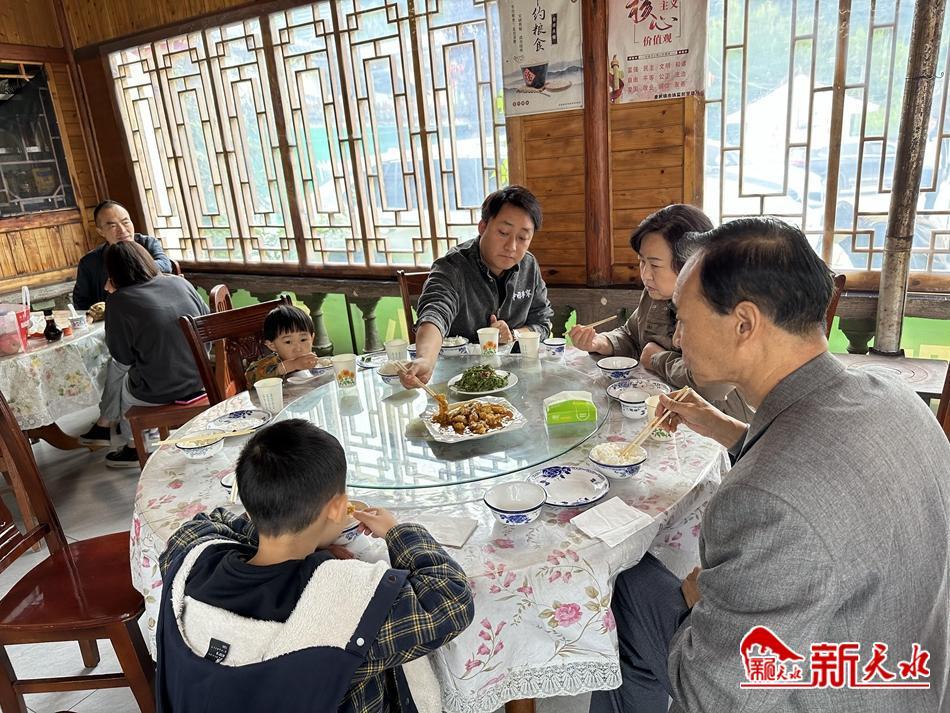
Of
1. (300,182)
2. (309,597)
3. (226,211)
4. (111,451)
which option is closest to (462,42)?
(300,182)

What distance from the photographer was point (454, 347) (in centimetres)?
257

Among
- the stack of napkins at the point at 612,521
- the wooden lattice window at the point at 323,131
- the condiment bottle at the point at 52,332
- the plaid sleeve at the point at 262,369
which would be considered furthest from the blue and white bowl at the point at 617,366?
the condiment bottle at the point at 52,332

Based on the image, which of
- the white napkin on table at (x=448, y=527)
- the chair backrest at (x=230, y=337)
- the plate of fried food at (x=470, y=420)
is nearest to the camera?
the white napkin on table at (x=448, y=527)

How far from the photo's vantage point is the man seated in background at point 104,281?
3.74 m

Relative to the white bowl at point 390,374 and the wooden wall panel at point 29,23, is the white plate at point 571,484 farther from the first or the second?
the wooden wall panel at point 29,23

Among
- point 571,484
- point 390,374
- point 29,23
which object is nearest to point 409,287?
point 390,374

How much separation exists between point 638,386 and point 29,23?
6.21 metres

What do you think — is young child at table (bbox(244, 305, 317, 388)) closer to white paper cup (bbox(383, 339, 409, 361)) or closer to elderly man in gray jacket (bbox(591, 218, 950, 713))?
white paper cup (bbox(383, 339, 409, 361))

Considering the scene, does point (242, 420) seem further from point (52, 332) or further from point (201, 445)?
point (52, 332)

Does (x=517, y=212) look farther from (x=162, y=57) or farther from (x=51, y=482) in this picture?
(x=162, y=57)

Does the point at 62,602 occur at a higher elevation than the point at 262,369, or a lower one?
lower

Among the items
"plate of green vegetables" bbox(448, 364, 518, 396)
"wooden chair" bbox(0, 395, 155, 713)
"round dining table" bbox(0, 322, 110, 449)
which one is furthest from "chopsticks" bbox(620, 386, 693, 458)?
"round dining table" bbox(0, 322, 110, 449)

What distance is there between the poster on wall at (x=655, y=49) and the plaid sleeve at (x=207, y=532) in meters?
3.05

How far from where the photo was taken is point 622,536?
127 centimetres
